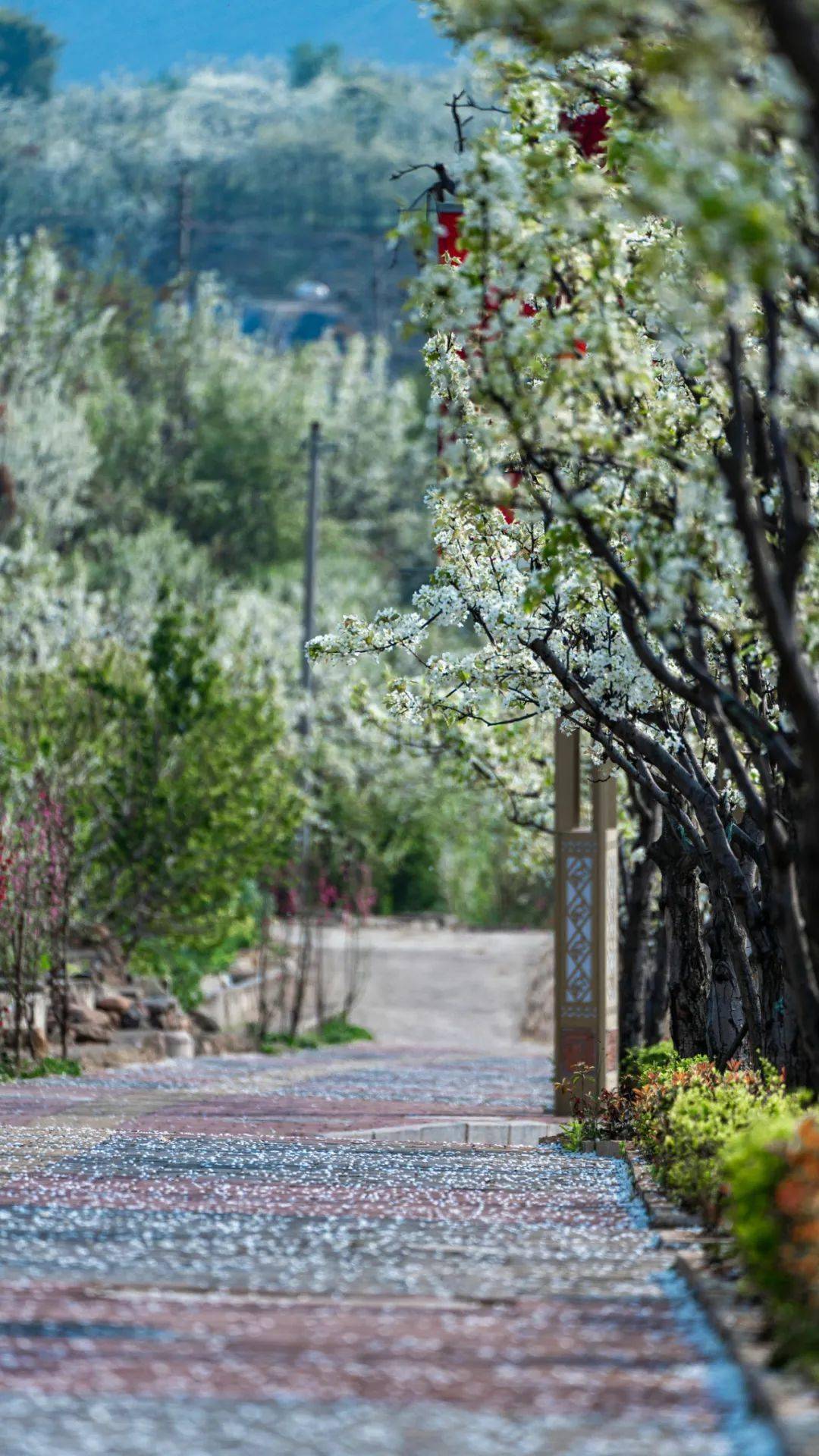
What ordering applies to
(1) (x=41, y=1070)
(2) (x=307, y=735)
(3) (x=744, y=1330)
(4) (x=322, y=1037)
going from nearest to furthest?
(3) (x=744, y=1330)
(1) (x=41, y=1070)
(4) (x=322, y=1037)
(2) (x=307, y=735)

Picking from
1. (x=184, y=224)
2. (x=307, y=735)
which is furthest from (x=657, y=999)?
(x=184, y=224)

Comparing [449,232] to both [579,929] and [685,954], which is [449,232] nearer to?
[579,929]

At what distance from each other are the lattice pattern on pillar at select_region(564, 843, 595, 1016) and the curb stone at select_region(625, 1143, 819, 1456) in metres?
6.75

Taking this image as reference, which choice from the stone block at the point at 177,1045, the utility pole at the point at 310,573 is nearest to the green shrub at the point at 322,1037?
the stone block at the point at 177,1045

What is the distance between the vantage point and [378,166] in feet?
382

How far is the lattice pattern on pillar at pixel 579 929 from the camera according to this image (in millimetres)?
15688

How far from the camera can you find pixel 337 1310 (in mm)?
6453

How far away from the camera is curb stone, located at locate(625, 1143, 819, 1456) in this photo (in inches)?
188

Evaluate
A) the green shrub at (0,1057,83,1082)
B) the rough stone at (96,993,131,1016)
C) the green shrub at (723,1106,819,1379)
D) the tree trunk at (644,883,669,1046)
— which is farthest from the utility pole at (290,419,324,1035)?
the green shrub at (723,1106,819,1379)

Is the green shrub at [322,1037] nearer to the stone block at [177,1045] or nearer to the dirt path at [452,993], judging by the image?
the dirt path at [452,993]

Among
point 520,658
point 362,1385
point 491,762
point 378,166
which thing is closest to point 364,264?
point 378,166

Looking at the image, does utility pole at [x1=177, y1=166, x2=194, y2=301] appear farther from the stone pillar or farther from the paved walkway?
the paved walkway

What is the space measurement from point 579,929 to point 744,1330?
32.6 feet

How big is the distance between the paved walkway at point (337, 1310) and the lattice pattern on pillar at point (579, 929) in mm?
3655
